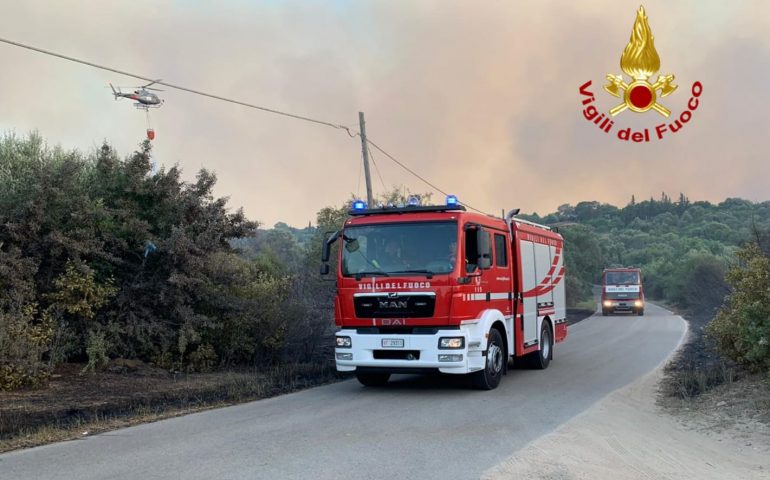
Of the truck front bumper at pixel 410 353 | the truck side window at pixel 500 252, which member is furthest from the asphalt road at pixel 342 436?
the truck side window at pixel 500 252

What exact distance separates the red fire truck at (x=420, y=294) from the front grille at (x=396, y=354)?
17 millimetres

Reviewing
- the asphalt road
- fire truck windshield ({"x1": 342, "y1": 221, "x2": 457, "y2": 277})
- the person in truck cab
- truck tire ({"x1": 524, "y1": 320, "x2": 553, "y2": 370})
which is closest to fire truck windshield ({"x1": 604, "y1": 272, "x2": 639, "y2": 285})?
truck tire ({"x1": 524, "y1": 320, "x2": 553, "y2": 370})

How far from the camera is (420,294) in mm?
10977

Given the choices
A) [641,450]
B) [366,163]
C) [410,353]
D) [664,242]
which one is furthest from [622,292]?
[664,242]

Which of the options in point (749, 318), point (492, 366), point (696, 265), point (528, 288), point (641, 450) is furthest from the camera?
point (696, 265)

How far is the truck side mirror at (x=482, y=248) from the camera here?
11094 millimetres

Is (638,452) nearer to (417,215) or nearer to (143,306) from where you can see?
(417,215)

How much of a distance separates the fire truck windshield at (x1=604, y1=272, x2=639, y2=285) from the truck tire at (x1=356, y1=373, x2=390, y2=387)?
94.3 ft

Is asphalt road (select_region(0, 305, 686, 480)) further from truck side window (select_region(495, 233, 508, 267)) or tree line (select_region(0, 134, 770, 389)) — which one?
tree line (select_region(0, 134, 770, 389))

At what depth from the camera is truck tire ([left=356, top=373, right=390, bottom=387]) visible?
488 inches

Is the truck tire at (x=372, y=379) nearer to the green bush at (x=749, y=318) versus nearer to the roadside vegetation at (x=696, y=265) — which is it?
the roadside vegetation at (x=696, y=265)

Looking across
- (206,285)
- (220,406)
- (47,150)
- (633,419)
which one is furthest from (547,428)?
(47,150)

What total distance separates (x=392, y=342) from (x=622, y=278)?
99.3ft

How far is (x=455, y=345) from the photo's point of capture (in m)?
10.8
